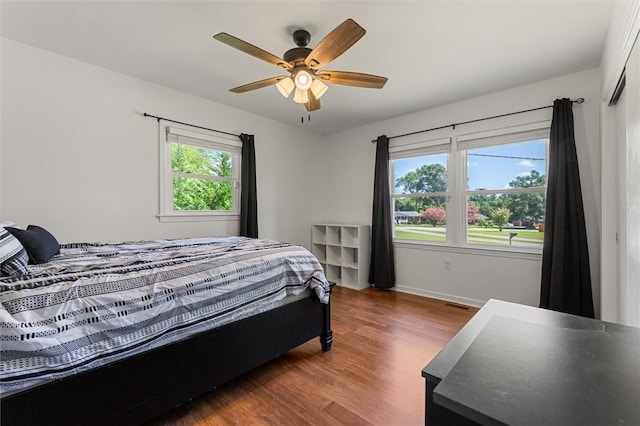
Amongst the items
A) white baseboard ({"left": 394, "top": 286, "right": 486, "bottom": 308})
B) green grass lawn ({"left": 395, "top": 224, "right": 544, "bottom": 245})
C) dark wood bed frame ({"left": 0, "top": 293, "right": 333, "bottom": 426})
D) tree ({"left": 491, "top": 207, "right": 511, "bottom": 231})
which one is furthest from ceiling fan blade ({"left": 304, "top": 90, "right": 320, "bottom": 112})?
white baseboard ({"left": 394, "top": 286, "right": 486, "bottom": 308})

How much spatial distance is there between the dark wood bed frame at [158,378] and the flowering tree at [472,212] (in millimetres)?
2464

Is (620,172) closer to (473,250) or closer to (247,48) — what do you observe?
(473,250)

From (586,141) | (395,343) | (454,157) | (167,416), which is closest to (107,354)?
(167,416)

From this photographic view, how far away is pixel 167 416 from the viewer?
1.56 m

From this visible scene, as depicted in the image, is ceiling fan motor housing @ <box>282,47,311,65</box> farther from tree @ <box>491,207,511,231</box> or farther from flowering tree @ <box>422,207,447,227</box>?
tree @ <box>491,207,511,231</box>

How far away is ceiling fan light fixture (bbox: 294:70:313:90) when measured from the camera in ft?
6.50

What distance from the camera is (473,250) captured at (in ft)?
11.0

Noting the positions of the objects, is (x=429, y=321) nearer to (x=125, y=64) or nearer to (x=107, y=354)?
(x=107, y=354)

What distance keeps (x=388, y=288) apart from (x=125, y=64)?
12.9ft

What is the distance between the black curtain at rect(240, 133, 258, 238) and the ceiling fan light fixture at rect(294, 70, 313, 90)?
68.6 inches

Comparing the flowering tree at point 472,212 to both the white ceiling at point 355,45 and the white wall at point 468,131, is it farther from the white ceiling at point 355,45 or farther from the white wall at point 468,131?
the white ceiling at point 355,45

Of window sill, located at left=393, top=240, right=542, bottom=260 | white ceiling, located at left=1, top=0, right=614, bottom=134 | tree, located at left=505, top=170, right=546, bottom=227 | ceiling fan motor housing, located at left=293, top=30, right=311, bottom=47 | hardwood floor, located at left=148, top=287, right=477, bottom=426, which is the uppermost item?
white ceiling, located at left=1, top=0, right=614, bottom=134

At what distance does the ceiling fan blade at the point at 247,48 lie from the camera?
159cm

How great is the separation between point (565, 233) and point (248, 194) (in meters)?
3.40
